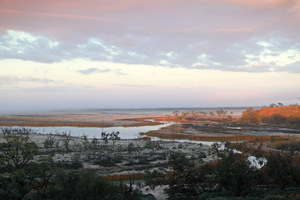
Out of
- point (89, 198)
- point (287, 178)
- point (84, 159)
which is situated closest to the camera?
point (89, 198)

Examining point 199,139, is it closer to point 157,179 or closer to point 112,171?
point 112,171

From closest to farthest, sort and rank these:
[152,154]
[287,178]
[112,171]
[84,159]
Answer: [287,178], [112,171], [84,159], [152,154]

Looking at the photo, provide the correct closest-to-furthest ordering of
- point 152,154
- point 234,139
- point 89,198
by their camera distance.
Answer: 1. point 89,198
2. point 152,154
3. point 234,139

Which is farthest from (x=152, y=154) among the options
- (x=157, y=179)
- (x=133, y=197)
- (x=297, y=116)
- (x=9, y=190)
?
(x=297, y=116)

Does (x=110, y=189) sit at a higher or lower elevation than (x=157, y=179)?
higher

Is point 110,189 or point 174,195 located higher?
point 110,189

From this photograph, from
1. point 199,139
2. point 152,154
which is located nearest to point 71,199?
point 152,154

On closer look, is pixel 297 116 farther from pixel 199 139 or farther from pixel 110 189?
pixel 110 189

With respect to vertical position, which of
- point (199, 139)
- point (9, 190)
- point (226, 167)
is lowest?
point (199, 139)

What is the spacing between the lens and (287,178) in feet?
50.8

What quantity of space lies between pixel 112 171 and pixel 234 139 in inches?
1420

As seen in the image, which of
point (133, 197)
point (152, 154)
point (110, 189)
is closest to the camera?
point (110, 189)

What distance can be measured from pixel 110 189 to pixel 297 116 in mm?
98930

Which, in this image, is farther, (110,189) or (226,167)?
(226,167)
